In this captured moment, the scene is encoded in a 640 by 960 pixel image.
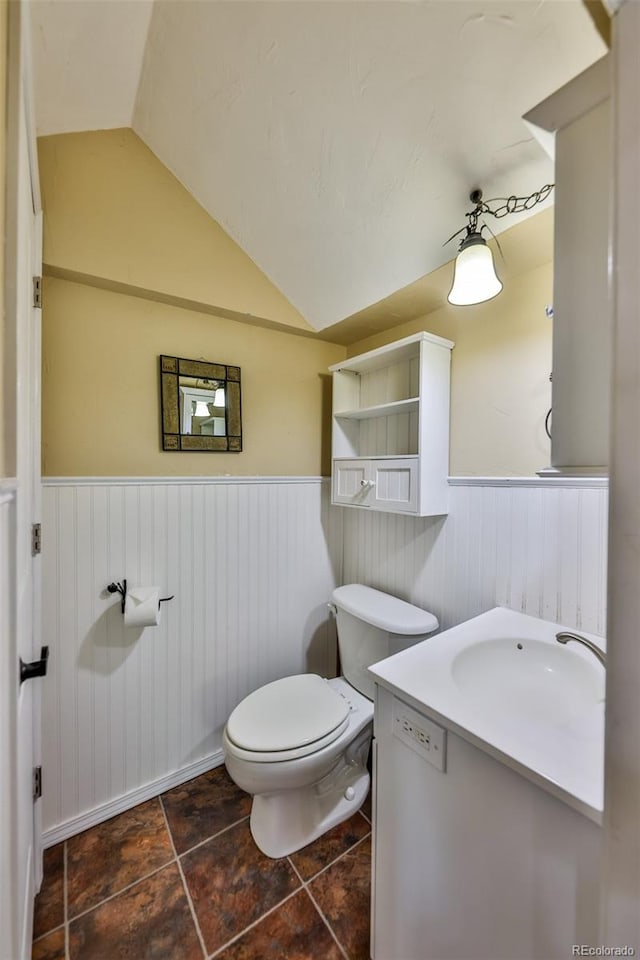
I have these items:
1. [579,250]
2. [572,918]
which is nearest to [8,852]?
[572,918]

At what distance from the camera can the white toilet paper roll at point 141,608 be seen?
136cm

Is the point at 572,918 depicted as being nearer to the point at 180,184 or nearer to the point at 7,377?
the point at 7,377

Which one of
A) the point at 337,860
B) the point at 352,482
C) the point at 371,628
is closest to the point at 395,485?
the point at 352,482

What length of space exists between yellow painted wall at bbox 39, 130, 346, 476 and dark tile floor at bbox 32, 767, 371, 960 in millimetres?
1325

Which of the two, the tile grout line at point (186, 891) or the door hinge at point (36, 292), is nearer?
the tile grout line at point (186, 891)

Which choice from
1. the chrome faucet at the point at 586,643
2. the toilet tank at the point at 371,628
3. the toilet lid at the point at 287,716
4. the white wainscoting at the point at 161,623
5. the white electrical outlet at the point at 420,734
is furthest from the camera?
the toilet tank at the point at 371,628

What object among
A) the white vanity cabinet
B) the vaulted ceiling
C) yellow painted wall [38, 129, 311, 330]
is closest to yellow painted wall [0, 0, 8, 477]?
the vaulted ceiling

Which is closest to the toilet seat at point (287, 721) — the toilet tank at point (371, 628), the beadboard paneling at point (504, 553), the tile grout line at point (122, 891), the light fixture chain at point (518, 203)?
the toilet tank at point (371, 628)

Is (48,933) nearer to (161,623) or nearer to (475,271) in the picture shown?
(161,623)

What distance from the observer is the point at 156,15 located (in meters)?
0.98

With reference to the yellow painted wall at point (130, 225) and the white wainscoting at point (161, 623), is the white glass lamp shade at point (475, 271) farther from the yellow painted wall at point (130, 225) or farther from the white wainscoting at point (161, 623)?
the white wainscoting at point (161, 623)

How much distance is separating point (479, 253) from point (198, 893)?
2109 millimetres

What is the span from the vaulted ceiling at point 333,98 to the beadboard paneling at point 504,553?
88cm

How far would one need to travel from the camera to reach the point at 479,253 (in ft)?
3.48
